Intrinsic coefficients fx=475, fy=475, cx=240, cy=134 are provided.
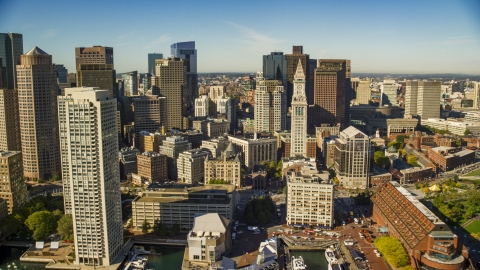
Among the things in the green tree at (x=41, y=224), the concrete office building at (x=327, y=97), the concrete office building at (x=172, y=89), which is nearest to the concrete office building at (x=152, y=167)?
the green tree at (x=41, y=224)

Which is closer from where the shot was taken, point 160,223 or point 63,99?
point 63,99

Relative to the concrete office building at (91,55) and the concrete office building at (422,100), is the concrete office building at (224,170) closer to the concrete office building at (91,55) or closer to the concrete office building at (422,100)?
the concrete office building at (91,55)

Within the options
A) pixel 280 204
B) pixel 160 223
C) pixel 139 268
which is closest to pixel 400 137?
pixel 280 204

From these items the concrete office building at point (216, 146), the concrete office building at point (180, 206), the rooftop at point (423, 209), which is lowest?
the concrete office building at point (180, 206)

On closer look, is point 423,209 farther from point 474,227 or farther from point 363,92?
point 363,92

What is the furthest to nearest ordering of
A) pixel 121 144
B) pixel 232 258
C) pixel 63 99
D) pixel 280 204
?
pixel 121 144 → pixel 280 204 → pixel 232 258 → pixel 63 99

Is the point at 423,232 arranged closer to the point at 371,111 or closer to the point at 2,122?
the point at 2,122
